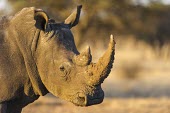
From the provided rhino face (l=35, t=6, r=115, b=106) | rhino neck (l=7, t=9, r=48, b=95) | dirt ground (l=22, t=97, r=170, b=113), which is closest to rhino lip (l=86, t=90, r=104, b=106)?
rhino face (l=35, t=6, r=115, b=106)

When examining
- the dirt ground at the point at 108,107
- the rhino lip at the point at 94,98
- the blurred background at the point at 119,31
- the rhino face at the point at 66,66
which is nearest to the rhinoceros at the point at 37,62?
the rhino face at the point at 66,66

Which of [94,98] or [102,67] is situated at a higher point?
[102,67]

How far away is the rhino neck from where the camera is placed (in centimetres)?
648

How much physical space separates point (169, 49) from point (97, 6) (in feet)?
60.2

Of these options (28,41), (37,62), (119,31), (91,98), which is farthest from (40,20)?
(119,31)

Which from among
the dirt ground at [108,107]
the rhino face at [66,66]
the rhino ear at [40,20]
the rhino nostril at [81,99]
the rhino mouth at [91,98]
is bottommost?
the dirt ground at [108,107]

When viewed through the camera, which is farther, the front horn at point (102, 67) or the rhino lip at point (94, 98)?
the rhino lip at point (94, 98)

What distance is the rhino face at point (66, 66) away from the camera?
5957 millimetres

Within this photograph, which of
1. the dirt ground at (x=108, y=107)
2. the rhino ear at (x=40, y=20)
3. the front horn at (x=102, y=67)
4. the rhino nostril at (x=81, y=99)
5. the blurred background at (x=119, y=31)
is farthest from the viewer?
the blurred background at (x=119, y=31)

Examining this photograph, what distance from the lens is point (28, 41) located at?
6574 mm

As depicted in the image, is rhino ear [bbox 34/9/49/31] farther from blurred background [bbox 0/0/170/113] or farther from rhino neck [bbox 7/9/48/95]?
blurred background [bbox 0/0/170/113]

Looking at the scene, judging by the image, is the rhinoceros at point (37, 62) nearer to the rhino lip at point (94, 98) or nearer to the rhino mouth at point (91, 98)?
the rhino mouth at point (91, 98)

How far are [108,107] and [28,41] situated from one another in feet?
33.6

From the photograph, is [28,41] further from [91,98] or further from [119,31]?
[119,31]
